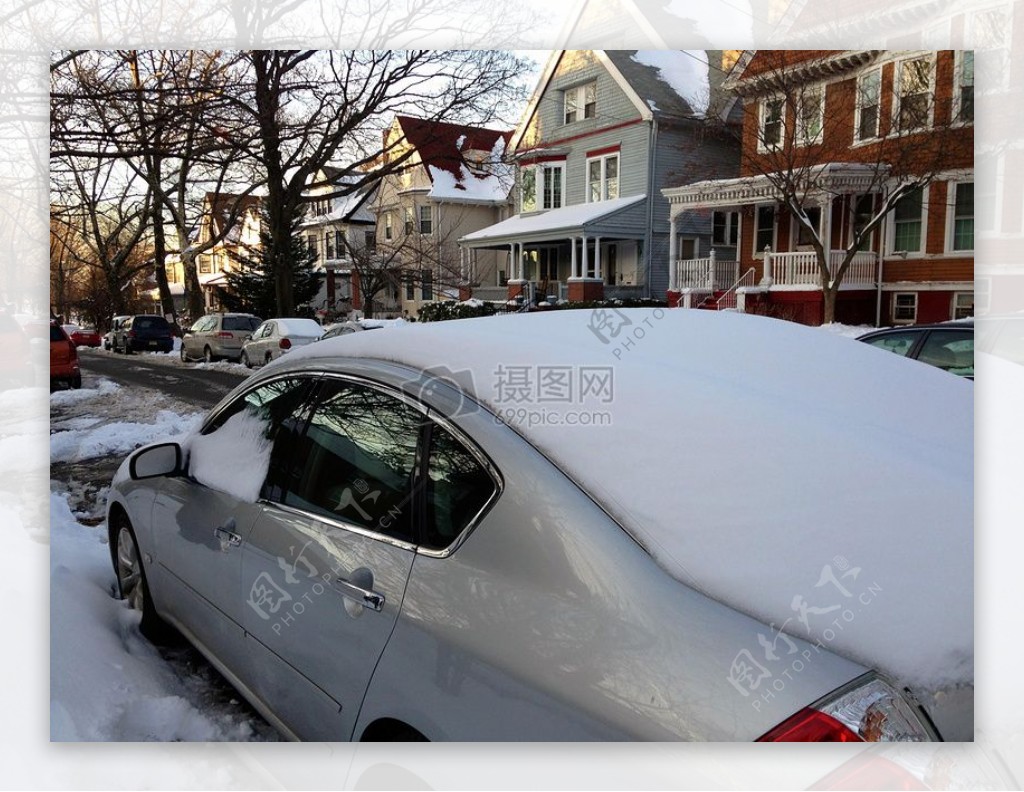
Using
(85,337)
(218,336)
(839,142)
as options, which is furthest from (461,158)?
(85,337)

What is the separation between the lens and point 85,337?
3705 millimetres

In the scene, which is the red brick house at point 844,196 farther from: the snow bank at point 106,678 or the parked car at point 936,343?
the snow bank at point 106,678

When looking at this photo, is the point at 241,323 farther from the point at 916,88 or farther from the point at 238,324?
the point at 916,88

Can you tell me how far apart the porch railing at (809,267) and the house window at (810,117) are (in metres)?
0.78

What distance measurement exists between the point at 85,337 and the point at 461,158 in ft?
7.58

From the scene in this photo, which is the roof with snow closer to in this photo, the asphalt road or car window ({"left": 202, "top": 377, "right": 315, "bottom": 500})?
the asphalt road

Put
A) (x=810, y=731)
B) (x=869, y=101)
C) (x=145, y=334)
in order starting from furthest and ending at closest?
1. (x=145, y=334)
2. (x=869, y=101)
3. (x=810, y=731)

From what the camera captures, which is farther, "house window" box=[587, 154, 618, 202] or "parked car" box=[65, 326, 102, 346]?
"house window" box=[587, 154, 618, 202]

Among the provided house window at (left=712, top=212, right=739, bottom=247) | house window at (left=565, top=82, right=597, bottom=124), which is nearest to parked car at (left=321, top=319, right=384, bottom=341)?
house window at (left=565, top=82, right=597, bottom=124)

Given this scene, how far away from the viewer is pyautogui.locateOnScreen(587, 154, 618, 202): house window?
437cm

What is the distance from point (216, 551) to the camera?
6.92ft

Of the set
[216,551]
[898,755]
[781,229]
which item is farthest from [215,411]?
[781,229]

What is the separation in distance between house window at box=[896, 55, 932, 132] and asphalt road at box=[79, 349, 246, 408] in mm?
3517

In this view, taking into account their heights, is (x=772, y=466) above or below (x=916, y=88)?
below
